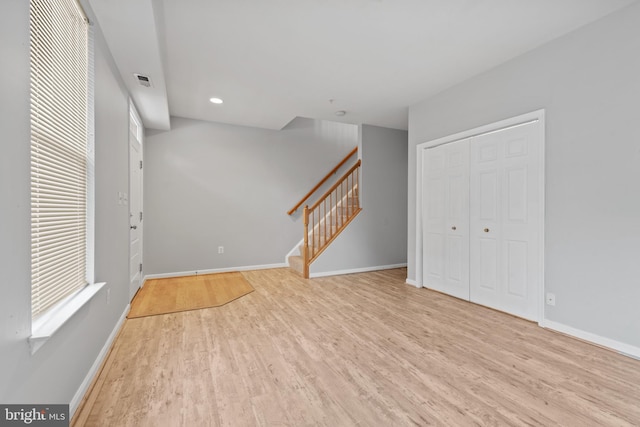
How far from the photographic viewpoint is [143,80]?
297 cm

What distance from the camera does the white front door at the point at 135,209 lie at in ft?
11.5

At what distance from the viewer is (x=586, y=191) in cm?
242

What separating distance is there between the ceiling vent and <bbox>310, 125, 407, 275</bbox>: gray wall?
10.8 ft

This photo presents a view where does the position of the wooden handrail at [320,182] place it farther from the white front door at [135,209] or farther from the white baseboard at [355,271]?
the white front door at [135,209]

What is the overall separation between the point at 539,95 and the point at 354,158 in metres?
3.70

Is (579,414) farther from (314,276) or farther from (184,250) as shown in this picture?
(184,250)

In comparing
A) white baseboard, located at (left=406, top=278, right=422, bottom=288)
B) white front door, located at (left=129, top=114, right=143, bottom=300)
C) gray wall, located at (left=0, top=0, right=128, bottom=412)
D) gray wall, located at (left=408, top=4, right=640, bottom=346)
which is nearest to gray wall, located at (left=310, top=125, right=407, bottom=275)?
white baseboard, located at (left=406, top=278, right=422, bottom=288)

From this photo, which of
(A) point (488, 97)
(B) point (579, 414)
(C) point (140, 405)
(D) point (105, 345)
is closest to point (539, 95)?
(A) point (488, 97)

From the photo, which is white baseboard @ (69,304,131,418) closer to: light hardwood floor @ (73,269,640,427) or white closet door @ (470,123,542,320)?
light hardwood floor @ (73,269,640,427)

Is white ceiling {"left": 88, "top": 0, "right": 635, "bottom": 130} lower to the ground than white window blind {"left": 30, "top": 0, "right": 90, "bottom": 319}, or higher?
higher

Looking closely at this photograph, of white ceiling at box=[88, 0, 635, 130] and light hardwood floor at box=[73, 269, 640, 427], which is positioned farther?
white ceiling at box=[88, 0, 635, 130]

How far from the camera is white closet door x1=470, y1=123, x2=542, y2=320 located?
2.79 m

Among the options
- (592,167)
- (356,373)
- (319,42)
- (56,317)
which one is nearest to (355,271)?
(356,373)

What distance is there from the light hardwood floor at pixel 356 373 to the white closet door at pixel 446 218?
62cm
